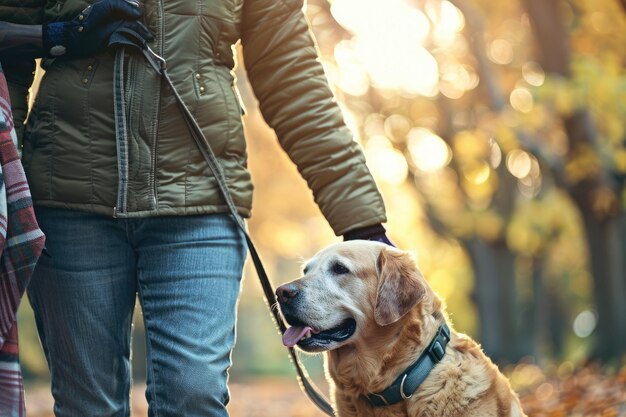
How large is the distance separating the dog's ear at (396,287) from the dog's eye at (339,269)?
15cm

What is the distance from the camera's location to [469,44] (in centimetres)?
1266

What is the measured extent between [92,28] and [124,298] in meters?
→ 0.93

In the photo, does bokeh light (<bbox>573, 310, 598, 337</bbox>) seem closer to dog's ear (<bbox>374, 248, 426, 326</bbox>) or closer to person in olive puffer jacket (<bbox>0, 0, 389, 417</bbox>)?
dog's ear (<bbox>374, 248, 426, 326</bbox>)

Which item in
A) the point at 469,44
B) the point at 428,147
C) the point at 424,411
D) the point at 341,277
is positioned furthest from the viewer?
the point at 428,147

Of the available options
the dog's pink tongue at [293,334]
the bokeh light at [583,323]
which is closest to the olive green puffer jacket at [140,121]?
the dog's pink tongue at [293,334]

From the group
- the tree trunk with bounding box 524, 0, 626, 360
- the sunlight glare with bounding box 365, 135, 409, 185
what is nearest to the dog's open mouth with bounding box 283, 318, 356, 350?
the tree trunk with bounding box 524, 0, 626, 360

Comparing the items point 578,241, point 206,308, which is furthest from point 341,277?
point 578,241

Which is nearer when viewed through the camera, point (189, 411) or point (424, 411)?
point (189, 411)

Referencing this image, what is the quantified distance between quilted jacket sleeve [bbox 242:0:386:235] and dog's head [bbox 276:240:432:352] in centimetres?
32

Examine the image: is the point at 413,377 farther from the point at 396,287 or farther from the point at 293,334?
the point at 293,334

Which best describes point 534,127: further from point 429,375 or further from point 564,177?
point 429,375

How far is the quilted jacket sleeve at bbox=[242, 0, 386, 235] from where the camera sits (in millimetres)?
3402

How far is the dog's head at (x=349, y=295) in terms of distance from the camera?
139 inches

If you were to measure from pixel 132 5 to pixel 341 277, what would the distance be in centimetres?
144
